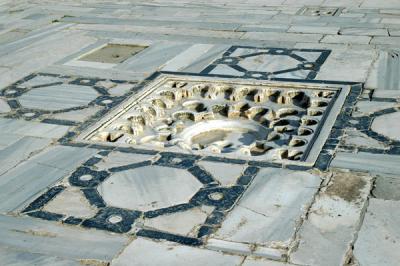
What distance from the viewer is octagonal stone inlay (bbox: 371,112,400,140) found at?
121 inches

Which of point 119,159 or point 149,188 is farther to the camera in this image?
point 119,159

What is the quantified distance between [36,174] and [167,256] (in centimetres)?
101

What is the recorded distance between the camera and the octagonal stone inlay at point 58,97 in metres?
3.80

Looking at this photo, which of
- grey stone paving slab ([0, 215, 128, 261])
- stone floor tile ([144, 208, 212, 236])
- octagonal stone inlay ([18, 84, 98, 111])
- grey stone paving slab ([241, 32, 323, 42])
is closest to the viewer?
grey stone paving slab ([0, 215, 128, 261])

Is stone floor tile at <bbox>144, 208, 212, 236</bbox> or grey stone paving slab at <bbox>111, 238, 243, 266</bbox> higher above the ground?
grey stone paving slab at <bbox>111, 238, 243, 266</bbox>

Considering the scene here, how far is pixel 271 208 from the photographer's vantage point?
7.97ft

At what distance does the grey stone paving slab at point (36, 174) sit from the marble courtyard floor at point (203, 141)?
0.01 m

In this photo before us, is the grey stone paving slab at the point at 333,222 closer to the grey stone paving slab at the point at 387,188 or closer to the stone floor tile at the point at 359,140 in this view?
the grey stone paving slab at the point at 387,188

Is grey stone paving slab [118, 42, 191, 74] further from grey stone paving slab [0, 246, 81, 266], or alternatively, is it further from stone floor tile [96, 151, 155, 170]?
grey stone paving slab [0, 246, 81, 266]

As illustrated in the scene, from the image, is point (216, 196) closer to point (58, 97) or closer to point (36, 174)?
point (36, 174)

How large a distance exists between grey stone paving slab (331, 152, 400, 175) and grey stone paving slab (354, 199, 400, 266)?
1.02ft

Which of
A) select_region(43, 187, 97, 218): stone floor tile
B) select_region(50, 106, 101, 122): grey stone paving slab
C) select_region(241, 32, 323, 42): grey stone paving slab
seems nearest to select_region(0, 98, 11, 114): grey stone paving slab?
select_region(50, 106, 101, 122): grey stone paving slab

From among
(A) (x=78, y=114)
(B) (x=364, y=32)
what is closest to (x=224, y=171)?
(A) (x=78, y=114)

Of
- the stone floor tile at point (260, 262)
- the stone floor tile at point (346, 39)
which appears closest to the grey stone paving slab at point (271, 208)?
the stone floor tile at point (260, 262)
